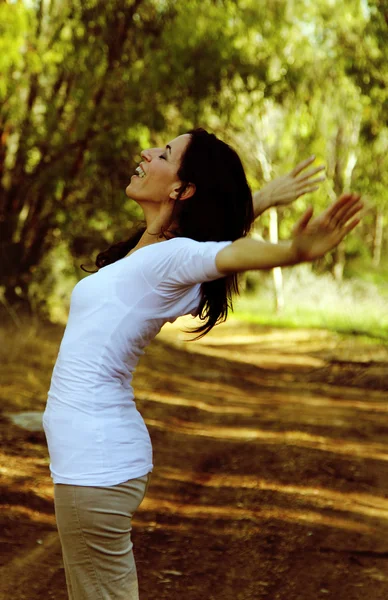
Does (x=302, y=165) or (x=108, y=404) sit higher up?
(x=302, y=165)

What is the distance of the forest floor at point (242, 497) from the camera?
15.8 feet

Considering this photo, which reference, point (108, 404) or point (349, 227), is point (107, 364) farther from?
point (349, 227)

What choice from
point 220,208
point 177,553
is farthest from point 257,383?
point 220,208

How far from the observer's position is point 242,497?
6.39m

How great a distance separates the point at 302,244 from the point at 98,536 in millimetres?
974

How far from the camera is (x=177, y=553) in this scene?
524cm

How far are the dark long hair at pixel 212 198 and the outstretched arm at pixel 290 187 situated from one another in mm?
206

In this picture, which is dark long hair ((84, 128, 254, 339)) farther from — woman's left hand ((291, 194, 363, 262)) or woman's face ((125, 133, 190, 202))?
woman's left hand ((291, 194, 363, 262))

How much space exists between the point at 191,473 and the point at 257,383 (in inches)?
225

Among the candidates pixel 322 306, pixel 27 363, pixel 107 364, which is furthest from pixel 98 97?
pixel 322 306

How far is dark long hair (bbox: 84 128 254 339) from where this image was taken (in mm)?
2439

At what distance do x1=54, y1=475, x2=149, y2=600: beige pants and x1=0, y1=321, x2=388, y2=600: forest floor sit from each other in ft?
7.74

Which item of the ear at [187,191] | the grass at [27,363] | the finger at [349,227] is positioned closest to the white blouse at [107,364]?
the ear at [187,191]

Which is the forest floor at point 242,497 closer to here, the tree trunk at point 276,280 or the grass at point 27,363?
the grass at point 27,363
